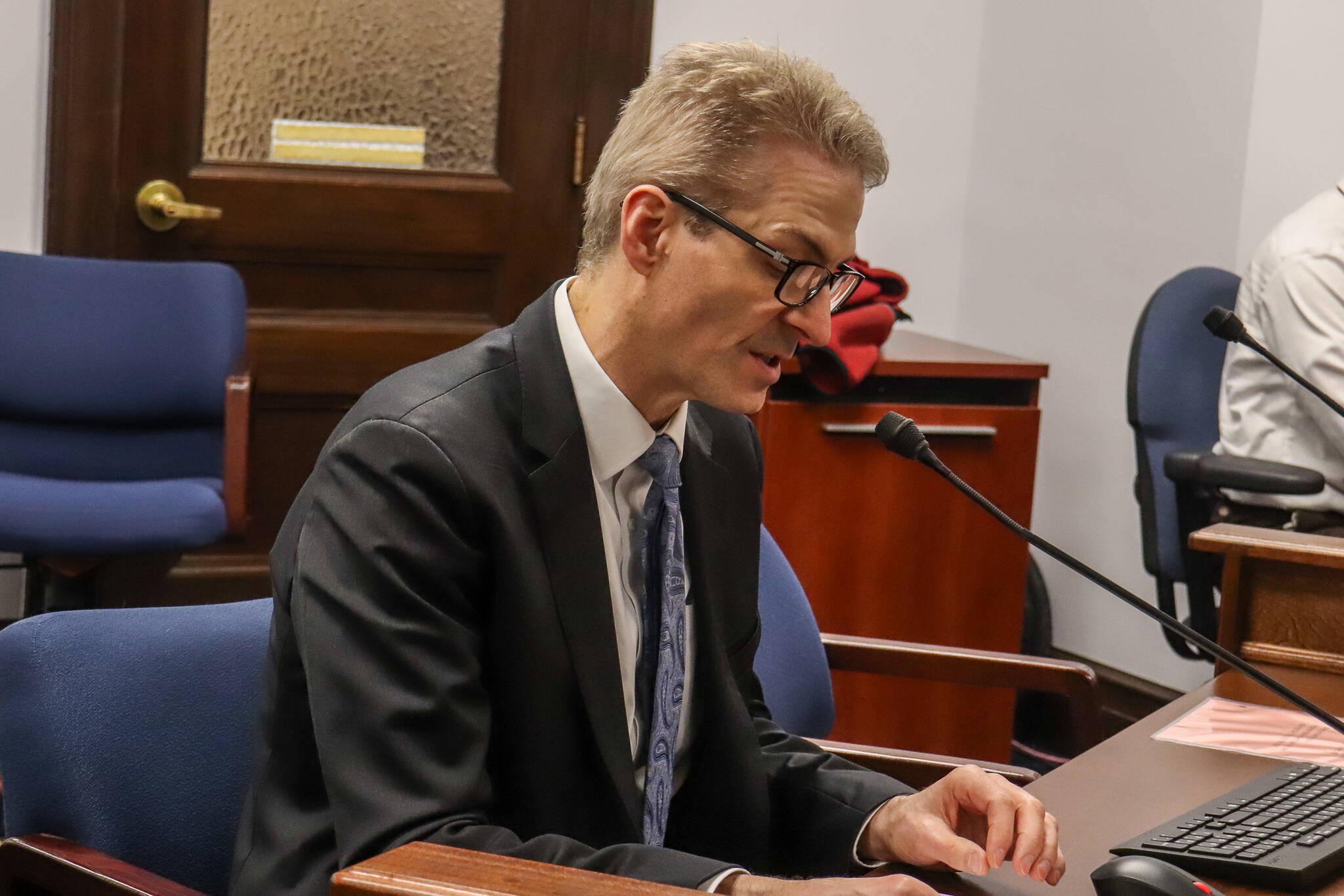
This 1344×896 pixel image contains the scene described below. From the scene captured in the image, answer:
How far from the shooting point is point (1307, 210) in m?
2.88

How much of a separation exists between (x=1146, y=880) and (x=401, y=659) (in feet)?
1.73

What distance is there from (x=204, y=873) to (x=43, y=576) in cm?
199

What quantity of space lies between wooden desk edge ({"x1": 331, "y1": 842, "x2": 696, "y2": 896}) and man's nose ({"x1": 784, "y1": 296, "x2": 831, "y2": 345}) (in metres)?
0.49

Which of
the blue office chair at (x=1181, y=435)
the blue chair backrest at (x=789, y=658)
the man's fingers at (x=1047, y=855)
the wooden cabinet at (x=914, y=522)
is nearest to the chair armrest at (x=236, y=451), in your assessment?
the wooden cabinet at (x=914, y=522)

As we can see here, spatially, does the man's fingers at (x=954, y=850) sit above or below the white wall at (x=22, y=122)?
below

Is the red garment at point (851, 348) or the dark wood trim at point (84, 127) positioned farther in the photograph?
the dark wood trim at point (84, 127)

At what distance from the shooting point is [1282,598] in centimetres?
176

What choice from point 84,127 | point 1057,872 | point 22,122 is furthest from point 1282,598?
point 22,122

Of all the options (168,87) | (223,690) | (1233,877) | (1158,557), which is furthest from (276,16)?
(1233,877)

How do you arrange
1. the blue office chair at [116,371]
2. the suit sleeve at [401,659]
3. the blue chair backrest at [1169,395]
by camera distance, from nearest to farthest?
the suit sleeve at [401,659] → the blue chair backrest at [1169,395] → the blue office chair at [116,371]

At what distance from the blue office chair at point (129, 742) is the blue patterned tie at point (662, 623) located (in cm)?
33

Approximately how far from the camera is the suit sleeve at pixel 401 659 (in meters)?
1.11

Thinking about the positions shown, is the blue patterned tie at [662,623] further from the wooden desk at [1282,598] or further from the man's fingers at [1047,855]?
the wooden desk at [1282,598]

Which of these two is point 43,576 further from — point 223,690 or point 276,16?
point 223,690
